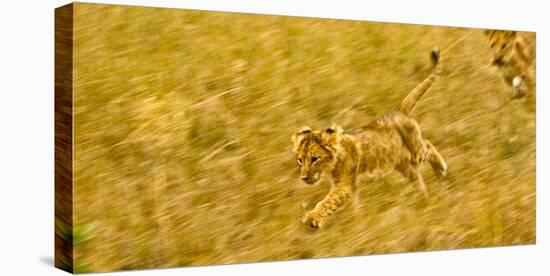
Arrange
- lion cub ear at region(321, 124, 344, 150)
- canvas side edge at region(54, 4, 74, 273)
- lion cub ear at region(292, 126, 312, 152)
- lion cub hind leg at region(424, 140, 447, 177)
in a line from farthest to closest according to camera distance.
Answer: lion cub hind leg at region(424, 140, 447, 177) < lion cub ear at region(321, 124, 344, 150) < lion cub ear at region(292, 126, 312, 152) < canvas side edge at region(54, 4, 74, 273)

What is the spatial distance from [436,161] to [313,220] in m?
1.28

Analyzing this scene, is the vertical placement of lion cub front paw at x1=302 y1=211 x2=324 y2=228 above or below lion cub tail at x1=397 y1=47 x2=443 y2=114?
below

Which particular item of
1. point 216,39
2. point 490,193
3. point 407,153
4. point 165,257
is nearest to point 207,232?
point 165,257

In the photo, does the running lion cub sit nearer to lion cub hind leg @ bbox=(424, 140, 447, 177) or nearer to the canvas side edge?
lion cub hind leg @ bbox=(424, 140, 447, 177)

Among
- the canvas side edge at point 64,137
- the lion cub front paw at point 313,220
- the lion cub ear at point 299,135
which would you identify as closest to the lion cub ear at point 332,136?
the lion cub ear at point 299,135

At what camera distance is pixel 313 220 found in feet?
24.1

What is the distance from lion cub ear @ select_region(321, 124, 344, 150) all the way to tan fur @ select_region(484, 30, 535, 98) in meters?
1.70

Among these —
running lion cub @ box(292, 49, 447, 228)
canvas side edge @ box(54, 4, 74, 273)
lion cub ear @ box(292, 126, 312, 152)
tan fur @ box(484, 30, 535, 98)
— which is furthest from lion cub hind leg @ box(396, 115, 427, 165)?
canvas side edge @ box(54, 4, 74, 273)

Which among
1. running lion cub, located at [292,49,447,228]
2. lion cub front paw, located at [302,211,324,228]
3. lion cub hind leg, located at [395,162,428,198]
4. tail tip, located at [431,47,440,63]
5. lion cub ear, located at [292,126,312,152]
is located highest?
tail tip, located at [431,47,440,63]

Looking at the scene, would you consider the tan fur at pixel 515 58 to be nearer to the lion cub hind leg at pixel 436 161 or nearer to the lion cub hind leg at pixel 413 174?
the lion cub hind leg at pixel 436 161

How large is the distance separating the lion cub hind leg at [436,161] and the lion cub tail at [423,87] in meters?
0.35

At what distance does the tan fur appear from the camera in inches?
324

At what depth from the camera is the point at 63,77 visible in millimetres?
6629

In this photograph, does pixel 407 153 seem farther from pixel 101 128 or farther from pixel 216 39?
pixel 101 128
